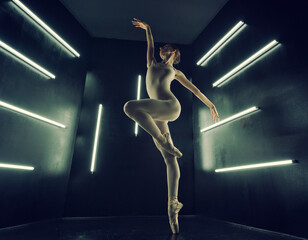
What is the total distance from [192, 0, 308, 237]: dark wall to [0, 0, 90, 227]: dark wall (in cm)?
272

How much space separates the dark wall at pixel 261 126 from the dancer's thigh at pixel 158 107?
4.75ft

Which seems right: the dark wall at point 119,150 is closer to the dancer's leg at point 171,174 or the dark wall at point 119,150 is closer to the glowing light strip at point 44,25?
the glowing light strip at point 44,25

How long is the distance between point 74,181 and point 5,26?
2.69 meters

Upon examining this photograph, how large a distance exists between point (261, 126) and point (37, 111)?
337 cm

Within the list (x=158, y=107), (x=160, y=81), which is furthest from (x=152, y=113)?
(x=160, y=81)

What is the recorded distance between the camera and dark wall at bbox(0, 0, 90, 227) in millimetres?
2479

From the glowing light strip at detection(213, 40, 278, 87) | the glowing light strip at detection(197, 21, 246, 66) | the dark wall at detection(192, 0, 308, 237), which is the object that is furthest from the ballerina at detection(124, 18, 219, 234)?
the glowing light strip at detection(197, 21, 246, 66)

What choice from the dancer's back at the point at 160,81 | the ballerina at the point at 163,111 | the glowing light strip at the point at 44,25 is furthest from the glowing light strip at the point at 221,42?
the glowing light strip at the point at 44,25

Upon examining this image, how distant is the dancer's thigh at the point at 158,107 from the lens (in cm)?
164

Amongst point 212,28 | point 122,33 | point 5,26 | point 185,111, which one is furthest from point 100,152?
point 212,28

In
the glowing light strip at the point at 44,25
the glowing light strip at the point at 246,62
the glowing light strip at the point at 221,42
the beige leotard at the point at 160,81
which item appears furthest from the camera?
the glowing light strip at the point at 221,42

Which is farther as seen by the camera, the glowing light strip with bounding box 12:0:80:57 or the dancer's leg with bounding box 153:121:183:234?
the glowing light strip with bounding box 12:0:80:57

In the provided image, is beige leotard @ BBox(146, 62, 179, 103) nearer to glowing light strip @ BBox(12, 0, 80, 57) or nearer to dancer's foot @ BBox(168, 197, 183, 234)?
dancer's foot @ BBox(168, 197, 183, 234)

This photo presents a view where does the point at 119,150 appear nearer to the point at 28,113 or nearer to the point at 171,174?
the point at 28,113
